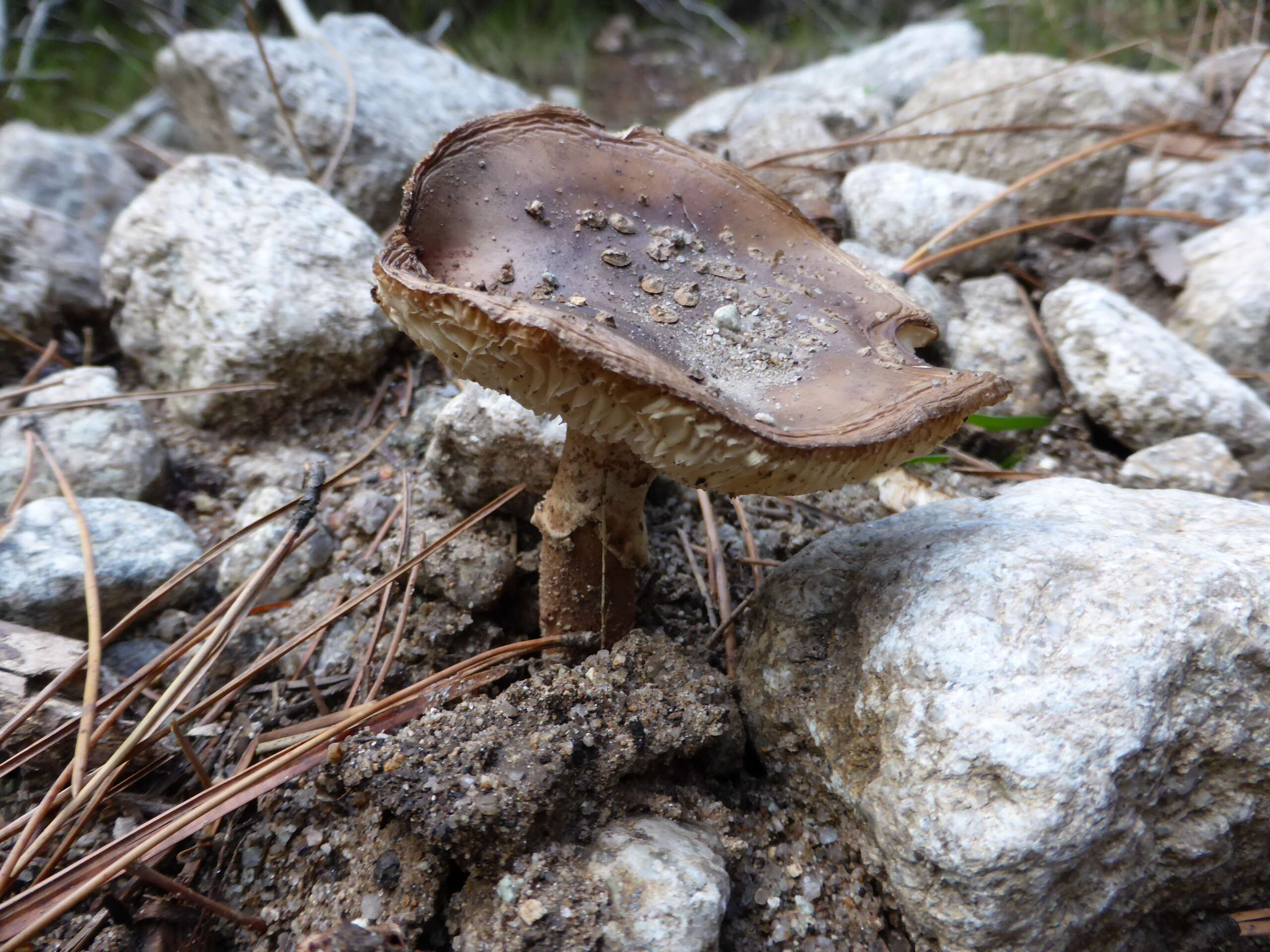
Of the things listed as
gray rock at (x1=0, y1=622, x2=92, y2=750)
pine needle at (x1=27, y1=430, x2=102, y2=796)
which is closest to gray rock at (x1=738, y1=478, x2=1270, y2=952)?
pine needle at (x1=27, y1=430, x2=102, y2=796)

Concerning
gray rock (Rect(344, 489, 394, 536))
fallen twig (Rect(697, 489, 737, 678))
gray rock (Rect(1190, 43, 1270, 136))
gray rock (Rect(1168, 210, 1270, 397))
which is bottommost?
gray rock (Rect(344, 489, 394, 536))

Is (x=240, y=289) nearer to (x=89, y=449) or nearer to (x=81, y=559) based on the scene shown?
(x=89, y=449)

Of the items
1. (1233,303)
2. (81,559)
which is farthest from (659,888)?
(1233,303)

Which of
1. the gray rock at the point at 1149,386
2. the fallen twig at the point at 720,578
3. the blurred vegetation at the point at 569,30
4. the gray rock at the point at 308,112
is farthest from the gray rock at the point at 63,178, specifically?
the gray rock at the point at 1149,386

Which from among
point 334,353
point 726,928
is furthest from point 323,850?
point 334,353

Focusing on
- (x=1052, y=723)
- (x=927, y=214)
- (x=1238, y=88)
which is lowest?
(x=1052, y=723)

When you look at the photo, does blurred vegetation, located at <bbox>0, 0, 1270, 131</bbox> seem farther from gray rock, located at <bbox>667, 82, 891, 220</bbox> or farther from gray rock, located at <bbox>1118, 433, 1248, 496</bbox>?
gray rock, located at <bbox>1118, 433, 1248, 496</bbox>

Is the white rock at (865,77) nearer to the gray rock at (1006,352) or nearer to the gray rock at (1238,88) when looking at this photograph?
the gray rock at (1238,88)
